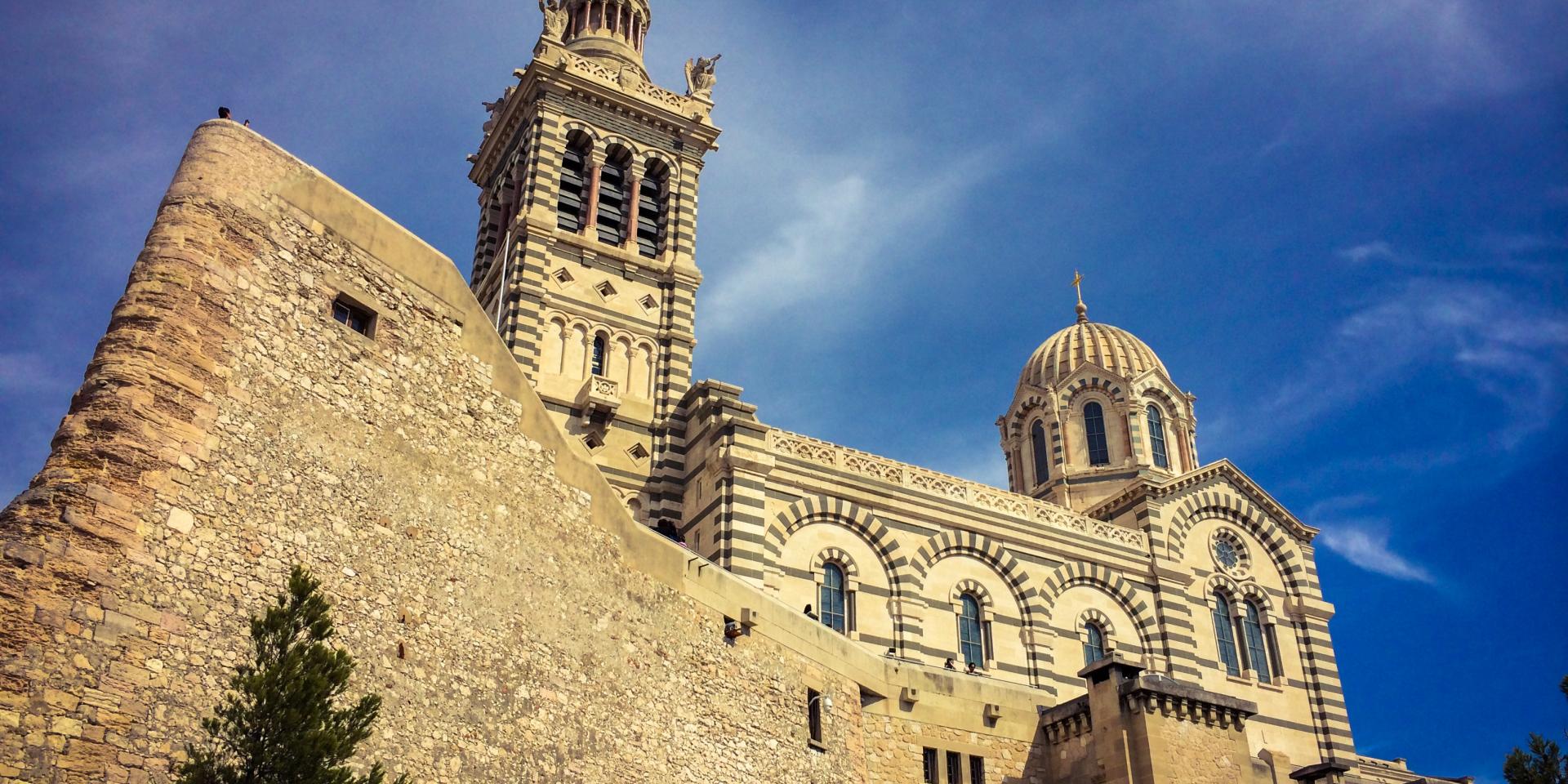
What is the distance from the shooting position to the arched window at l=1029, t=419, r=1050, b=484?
42.6 metres

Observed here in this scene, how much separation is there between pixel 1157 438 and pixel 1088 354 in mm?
3487

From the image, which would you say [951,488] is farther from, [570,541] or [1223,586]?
[570,541]

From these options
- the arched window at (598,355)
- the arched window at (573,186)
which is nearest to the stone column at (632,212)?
the arched window at (573,186)

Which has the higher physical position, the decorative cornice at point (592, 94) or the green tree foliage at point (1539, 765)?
the decorative cornice at point (592, 94)

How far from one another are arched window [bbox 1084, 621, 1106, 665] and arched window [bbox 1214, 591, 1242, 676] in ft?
12.5

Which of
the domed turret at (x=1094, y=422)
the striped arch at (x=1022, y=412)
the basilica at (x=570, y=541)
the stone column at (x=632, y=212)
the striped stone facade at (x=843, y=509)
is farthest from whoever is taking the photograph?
the striped arch at (x=1022, y=412)

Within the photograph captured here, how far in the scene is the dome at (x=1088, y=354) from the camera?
1690 inches

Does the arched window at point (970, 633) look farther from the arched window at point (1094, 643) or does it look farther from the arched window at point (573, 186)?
the arched window at point (573, 186)

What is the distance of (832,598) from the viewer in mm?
29562

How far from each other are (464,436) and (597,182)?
18973mm

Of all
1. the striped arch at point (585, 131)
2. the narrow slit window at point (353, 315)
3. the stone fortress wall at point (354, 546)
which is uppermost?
the striped arch at point (585, 131)

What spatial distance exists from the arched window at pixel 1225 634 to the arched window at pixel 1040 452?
7.80 meters

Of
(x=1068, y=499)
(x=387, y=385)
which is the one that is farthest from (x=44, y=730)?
(x=1068, y=499)

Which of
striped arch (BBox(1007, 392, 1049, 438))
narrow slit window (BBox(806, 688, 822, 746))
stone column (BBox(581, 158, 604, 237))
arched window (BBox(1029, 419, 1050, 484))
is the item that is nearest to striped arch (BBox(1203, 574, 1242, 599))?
arched window (BBox(1029, 419, 1050, 484))
